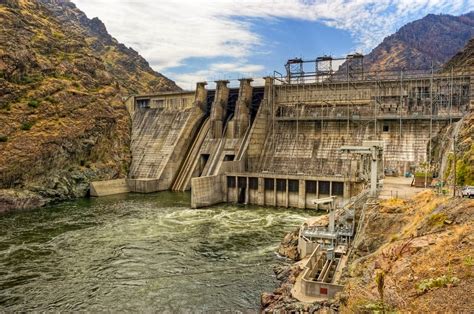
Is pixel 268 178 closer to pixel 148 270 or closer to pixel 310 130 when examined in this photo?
pixel 310 130

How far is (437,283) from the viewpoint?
12.6m

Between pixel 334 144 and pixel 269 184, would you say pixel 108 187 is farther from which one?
pixel 334 144

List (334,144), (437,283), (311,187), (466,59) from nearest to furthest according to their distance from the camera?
(437,283) → (311,187) → (334,144) → (466,59)

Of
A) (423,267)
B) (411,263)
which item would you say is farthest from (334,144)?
(423,267)

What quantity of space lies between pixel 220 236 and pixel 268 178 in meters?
16.4

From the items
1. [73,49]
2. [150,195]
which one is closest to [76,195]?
[150,195]

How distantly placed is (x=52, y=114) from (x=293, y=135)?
3573 centimetres

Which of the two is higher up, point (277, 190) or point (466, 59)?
point (466, 59)

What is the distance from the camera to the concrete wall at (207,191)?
49719 millimetres

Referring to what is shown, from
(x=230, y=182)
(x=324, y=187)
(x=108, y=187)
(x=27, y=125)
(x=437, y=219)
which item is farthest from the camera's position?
(x=108, y=187)

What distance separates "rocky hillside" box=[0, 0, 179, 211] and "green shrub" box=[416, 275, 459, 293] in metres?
49.6

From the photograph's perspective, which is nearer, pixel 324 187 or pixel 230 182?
pixel 324 187

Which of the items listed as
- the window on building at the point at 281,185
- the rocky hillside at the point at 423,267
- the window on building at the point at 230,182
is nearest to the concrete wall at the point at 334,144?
the window on building at the point at 281,185

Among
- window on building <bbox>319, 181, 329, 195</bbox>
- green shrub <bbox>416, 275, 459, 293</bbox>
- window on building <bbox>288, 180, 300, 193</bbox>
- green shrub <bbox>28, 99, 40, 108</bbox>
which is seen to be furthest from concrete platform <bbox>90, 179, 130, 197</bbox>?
green shrub <bbox>416, 275, 459, 293</bbox>
